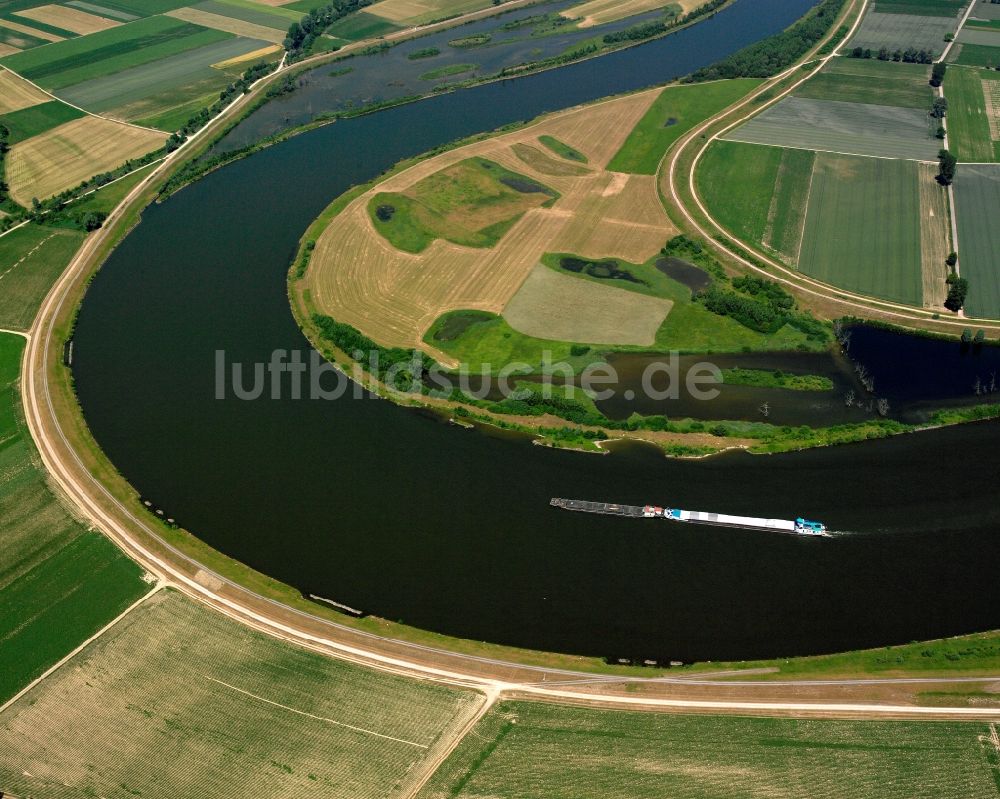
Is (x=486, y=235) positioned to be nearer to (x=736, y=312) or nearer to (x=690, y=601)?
(x=736, y=312)

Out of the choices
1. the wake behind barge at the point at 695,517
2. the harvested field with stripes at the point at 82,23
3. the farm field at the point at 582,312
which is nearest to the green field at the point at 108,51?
the harvested field with stripes at the point at 82,23

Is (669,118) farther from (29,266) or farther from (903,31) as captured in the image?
(29,266)

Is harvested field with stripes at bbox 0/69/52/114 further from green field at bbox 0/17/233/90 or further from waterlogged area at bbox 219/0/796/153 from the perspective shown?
waterlogged area at bbox 219/0/796/153

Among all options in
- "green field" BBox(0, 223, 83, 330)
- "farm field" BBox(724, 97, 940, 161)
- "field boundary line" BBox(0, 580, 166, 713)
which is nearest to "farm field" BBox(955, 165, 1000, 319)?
"farm field" BBox(724, 97, 940, 161)

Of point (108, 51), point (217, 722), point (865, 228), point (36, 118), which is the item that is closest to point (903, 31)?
point (865, 228)

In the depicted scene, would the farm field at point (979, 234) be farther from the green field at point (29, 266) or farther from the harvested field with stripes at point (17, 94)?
the harvested field with stripes at point (17, 94)
